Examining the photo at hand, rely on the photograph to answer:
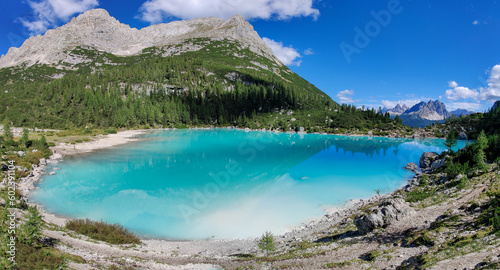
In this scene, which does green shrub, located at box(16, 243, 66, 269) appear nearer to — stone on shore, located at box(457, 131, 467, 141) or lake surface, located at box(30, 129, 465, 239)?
lake surface, located at box(30, 129, 465, 239)

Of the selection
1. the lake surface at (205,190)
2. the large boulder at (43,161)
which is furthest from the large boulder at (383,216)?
the large boulder at (43,161)

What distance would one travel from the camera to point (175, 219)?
70.2 ft

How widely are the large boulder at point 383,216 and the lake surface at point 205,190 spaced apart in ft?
23.9

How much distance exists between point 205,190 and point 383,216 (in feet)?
66.1

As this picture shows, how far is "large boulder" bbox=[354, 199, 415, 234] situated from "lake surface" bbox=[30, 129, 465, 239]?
23.9ft

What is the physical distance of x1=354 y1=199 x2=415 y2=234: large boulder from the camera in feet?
46.2

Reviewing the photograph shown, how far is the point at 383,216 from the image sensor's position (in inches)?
565

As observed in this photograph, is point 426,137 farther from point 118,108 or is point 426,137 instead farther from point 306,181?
point 118,108

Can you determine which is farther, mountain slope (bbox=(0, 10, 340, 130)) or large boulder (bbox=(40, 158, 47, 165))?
mountain slope (bbox=(0, 10, 340, 130))

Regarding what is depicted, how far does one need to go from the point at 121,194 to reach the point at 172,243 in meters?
13.8

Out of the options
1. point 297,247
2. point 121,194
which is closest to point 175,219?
point 121,194

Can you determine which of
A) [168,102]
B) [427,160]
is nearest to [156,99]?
[168,102]

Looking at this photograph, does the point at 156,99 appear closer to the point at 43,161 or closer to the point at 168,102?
the point at 168,102

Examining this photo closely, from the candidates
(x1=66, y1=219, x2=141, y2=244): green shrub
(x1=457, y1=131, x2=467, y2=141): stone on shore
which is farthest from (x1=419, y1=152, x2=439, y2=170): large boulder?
(x1=457, y1=131, x2=467, y2=141): stone on shore
